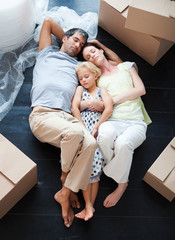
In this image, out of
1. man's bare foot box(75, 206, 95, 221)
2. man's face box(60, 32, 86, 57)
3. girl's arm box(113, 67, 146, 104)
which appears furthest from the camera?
man's face box(60, 32, 86, 57)

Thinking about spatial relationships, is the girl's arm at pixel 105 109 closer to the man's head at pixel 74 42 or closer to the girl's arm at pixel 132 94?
the girl's arm at pixel 132 94

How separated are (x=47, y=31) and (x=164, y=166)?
50.7 inches

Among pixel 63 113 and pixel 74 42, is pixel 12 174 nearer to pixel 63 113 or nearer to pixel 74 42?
pixel 63 113

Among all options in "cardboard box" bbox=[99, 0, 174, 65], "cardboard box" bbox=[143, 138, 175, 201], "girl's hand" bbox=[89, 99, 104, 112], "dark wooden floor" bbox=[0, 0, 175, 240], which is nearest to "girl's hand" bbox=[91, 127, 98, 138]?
"girl's hand" bbox=[89, 99, 104, 112]

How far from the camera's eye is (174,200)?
6.22ft

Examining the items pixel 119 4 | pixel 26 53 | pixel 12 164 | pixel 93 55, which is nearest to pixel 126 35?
pixel 119 4

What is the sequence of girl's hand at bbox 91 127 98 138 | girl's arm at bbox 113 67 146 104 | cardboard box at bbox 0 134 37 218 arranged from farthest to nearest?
1. girl's arm at bbox 113 67 146 104
2. girl's hand at bbox 91 127 98 138
3. cardboard box at bbox 0 134 37 218

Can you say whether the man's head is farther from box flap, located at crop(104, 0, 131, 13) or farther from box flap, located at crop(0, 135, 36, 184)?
box flap, located at crop(0, 135, 36, 184)

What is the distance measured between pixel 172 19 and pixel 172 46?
0.72 m

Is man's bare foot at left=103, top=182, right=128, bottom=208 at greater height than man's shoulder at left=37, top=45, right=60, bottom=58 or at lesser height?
lesser

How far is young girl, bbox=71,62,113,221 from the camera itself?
1.81 metres

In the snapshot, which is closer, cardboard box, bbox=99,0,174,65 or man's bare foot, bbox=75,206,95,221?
man's bare foot, bbox=75,206,95,221

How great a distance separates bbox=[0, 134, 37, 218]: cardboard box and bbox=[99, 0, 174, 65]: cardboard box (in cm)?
132

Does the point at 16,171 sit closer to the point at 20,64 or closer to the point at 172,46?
the point at 20,64
